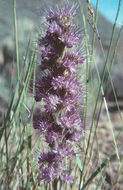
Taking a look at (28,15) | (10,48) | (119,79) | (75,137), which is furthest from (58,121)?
(28,15)

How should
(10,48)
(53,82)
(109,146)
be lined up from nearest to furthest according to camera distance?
(53,82), (109,146), (10,48)

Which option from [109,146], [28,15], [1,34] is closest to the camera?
[109,146]

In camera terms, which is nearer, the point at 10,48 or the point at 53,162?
the point at 53,162

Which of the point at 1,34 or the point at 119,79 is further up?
the point at 1,34

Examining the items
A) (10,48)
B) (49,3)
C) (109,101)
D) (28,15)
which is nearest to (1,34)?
(10,48)

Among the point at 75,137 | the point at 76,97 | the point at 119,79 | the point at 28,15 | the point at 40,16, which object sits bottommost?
the point at 119,79

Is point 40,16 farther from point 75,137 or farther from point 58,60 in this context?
point 75,137

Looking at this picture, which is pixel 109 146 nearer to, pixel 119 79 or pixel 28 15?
pixel 119 79
